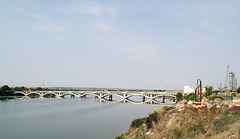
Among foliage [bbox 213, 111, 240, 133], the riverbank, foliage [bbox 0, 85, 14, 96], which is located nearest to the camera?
the riverbank

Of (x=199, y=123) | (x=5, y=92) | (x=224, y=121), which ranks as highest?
(x=224, y=121)

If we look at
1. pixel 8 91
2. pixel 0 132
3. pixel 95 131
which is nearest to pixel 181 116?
pixel 95 131

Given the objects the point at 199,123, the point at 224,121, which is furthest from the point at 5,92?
the point at 224,121

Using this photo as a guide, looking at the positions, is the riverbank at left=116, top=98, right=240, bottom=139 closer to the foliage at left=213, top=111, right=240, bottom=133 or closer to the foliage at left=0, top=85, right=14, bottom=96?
the foliage at left=213, top=111, right=240, bottom=133

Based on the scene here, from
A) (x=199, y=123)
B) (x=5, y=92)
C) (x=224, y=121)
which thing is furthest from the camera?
(x=5, y=92)

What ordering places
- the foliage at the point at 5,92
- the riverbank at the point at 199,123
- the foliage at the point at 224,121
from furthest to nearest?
the foliage at the point at 5,92 → the foliage at the point at 224,121 → the riverbank at the point at 199,123

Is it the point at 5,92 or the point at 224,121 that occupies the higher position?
the point at 224,121

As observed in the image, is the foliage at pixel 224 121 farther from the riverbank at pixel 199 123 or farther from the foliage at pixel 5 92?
the foliage at pixel 5 92

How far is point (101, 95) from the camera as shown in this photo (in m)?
140

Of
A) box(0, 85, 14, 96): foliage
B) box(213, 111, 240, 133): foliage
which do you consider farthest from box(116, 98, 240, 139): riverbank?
box(0, 85, 14, 96): foliage

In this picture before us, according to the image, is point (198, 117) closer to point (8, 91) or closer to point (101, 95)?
point (101, 95)

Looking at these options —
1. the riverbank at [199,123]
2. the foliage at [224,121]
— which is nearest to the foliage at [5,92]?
the riverbank at [199,123]

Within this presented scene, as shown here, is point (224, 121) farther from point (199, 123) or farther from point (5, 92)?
point (5, 92)

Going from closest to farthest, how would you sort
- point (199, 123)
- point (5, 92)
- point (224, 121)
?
point (224, 121) → point (199, 123) → point (5, 92)
